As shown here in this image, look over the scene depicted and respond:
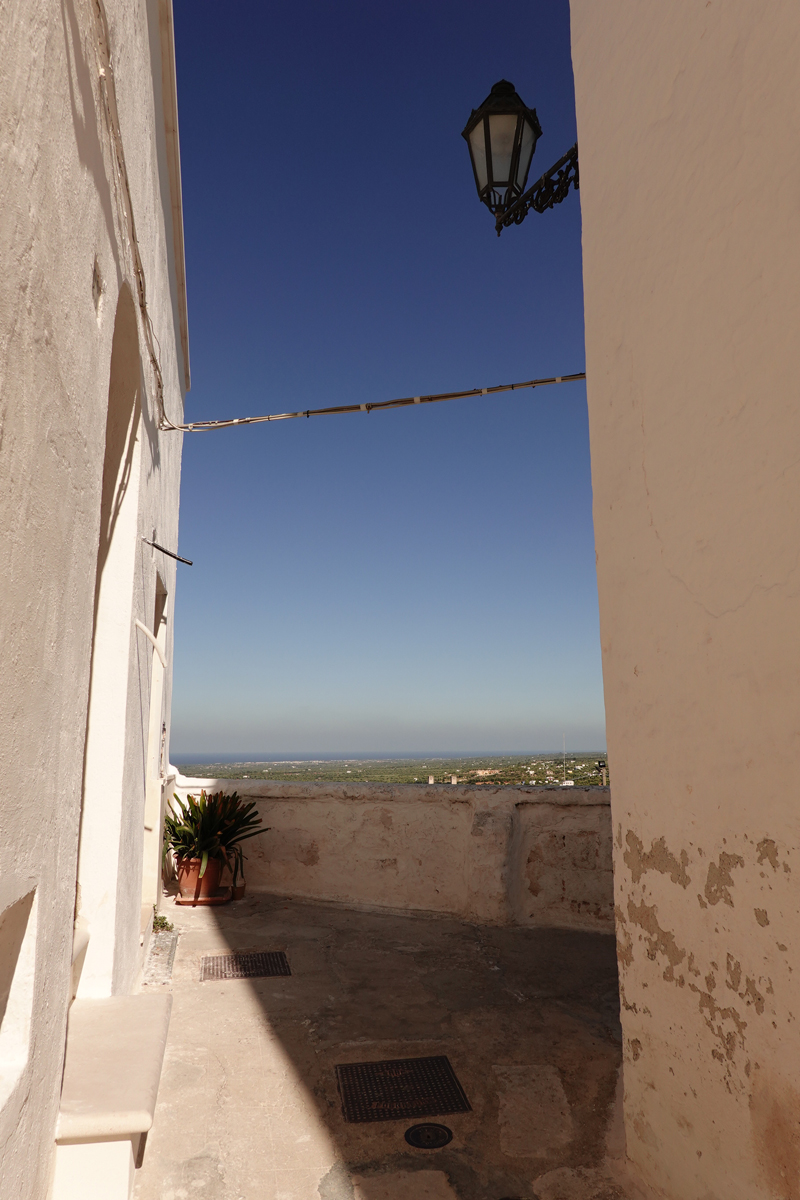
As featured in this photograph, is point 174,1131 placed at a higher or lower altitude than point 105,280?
lower

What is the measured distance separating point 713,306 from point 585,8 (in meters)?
1.88

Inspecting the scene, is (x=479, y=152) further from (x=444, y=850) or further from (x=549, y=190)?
(x=444, y=850)

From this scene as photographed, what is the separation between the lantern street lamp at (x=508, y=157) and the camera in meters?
3.34

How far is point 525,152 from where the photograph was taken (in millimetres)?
3414

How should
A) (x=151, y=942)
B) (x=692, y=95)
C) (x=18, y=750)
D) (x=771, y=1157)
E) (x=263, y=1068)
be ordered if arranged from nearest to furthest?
1. (x=18, y=750)
2. (x=771, y=1157)
3. (x=692, y=95)
4. (x=263, y=1068)
5. (x=151, y=942)

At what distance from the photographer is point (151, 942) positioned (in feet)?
14.8

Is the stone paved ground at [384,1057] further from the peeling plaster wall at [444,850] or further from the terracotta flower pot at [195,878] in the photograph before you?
the terracotta flower pot at [195,878]

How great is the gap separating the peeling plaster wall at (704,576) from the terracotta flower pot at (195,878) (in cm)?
391

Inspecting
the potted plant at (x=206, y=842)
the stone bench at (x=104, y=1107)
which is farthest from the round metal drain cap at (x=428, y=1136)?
the potted plant at (x=206, y=842)

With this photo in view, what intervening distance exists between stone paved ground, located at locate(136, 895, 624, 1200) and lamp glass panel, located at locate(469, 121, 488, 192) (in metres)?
3.93

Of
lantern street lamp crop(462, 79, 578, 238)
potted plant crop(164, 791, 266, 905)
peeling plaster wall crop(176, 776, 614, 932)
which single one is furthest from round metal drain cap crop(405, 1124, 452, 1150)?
lantern street lamp crop(462, 79, 578, 238)

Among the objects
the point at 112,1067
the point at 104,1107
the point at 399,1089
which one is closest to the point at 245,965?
the point at 399,1089

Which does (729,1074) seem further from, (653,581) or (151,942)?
(151,942)

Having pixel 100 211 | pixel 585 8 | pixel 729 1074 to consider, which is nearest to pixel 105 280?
pixel 100 211
